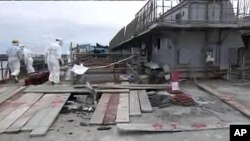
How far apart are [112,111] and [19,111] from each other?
2346 mm

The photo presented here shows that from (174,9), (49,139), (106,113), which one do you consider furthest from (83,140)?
(174,9)

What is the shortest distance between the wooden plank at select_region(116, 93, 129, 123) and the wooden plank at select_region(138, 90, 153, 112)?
401mm

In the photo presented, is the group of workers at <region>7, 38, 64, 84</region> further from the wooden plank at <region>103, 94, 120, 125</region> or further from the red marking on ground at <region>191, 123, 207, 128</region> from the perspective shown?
the red marking on ground at <region>191, 123, 207, 128</region>

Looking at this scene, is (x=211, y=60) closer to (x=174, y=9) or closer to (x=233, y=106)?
(x=174, y=9)

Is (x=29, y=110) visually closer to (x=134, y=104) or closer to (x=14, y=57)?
(x=134, y=104)

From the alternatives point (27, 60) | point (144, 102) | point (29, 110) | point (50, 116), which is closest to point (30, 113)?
point (29, 110)

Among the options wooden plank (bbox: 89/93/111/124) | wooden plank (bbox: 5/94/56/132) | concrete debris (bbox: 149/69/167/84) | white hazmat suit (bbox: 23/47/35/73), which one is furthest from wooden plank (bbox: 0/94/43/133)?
white hazmat suit (bbox: 23/47/35/73)

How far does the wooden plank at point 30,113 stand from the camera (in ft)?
23.6

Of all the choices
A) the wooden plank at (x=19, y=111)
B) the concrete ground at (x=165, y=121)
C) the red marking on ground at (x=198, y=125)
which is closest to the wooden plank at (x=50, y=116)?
the concrete ground at (x=165, y=121)

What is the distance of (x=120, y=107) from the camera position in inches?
350

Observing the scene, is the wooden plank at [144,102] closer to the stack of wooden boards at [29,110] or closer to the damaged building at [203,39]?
the stack of wooden boards at [29,110]

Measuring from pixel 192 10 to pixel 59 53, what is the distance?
19.7 feet

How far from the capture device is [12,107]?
361 inches

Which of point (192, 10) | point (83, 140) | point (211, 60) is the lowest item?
point (83, 140)
